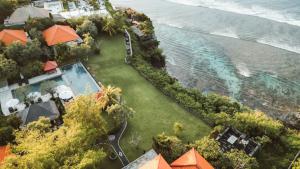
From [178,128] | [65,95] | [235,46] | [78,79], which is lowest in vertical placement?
[178,128]

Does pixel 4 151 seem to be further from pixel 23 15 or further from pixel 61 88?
pixel 23 15

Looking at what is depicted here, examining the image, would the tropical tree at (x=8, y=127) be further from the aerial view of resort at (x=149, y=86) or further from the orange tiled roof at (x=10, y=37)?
the orange tiled roof at (x=10, y=37)

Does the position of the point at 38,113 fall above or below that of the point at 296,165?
above

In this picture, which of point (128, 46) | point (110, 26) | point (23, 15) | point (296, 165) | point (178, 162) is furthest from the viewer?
point (110, 26)

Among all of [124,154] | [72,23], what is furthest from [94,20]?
[124,154]

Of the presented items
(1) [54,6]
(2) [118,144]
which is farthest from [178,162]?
(1) [54,6]
